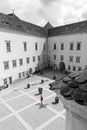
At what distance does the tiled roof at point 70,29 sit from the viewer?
24.3 m

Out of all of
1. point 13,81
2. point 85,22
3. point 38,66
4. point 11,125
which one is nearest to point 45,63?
point 38,66

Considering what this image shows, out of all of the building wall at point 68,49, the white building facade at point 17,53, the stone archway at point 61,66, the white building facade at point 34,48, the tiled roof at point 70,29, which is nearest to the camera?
the white building facade at point 17,53

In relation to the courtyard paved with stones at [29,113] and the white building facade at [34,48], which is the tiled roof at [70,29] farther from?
the courtyard paved with stones at [29,113]

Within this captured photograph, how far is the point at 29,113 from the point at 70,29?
77.8 ft

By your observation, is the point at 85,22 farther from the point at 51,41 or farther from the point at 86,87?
the point at 86,87

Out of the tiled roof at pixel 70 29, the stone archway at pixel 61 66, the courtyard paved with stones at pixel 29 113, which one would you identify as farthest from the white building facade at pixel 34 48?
the courtyard paved with stones at pixel 29 113

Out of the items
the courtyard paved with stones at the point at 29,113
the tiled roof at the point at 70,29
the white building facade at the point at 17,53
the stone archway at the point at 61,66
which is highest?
the tiled roof at the point at 70,29

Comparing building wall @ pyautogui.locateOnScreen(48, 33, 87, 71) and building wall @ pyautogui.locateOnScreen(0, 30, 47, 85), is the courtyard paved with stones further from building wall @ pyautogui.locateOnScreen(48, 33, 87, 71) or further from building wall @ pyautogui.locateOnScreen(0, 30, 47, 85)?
building wall @ pyautogui.locateOnScreen(48, 33, 87, 71)

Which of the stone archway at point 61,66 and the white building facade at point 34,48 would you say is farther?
the stone archway at point 61,66

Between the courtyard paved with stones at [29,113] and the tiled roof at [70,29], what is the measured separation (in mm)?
17621

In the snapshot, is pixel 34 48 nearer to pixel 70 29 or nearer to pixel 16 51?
pixel 16 51

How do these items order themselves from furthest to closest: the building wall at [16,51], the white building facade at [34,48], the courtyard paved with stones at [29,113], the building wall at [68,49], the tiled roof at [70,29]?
1. the tiled roof at [70,29]
2. the building wall at [68,49]
3. the white building facade at [34,48]
4. the building wall at [16,51]
5. the courtyard paved with stones at [29,113]

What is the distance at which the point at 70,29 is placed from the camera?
2720cm

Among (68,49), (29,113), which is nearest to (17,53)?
(68,49)
